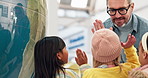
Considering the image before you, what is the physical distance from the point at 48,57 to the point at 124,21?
0.63m

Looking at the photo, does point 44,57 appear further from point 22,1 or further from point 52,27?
point 52,27

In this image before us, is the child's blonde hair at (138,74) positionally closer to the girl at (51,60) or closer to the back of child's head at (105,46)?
the back of child's head at (105,46)

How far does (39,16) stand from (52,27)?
41.4 inches

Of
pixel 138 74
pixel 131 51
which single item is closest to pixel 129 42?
pixel 131 51

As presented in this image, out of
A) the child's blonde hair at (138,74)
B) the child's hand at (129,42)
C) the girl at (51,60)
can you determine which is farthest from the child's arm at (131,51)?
the girl at (51,60)

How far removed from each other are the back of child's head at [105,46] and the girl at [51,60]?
0.17 meters

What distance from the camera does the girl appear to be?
62.3 inches

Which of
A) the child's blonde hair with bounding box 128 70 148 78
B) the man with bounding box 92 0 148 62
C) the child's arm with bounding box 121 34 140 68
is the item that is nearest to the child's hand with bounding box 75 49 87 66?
the man with bounding box 92 0 148 62

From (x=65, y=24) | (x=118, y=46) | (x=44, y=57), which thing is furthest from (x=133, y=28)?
(x=65, y=24)

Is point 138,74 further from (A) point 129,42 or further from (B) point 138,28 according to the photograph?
(B) point 138,28

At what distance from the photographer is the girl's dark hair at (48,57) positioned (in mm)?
1585

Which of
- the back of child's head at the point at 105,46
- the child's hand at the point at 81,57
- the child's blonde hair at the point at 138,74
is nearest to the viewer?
the child's blonde hair at the point at 138,74

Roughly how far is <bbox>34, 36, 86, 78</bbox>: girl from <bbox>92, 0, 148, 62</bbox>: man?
0.35 meters

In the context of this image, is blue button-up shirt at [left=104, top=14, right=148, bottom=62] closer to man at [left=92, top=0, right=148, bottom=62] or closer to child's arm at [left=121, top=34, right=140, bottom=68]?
man at [left=92, top=0, right=148, bottom=62]
